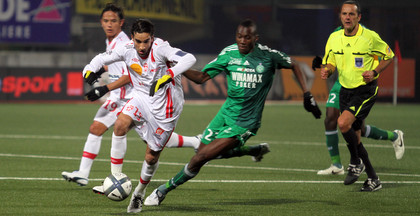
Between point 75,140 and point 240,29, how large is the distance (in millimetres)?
8483

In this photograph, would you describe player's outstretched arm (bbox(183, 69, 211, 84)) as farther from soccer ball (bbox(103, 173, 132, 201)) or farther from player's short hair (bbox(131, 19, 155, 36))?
soccer ball (bbox(103, 173, 132, 201))

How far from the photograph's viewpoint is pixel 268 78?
26.1ft

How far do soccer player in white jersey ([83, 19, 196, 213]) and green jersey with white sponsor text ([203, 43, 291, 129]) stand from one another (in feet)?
1.28

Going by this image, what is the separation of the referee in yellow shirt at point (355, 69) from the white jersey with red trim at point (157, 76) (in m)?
2.00

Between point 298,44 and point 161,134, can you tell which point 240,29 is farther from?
point 298,44

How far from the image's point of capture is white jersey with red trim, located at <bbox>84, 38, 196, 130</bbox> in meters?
8.19

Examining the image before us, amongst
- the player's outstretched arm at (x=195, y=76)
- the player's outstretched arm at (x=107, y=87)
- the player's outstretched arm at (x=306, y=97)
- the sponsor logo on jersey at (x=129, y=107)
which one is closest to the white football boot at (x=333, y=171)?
the player's outstretched arm at (x=306, y=97)

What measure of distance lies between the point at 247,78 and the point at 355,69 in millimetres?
2108

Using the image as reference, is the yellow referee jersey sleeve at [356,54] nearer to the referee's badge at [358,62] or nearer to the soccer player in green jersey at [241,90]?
the referee's badge at [358,62]

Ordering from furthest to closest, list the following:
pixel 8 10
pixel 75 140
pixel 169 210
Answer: pixel 8 10 → pixel 75 140 → pixel 169 210

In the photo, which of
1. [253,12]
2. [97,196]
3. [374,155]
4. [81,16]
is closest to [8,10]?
[81,16]

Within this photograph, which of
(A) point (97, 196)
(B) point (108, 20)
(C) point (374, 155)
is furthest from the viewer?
(C) point (374, 155)

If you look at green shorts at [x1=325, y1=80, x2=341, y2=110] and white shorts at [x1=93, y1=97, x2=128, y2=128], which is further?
green shorts at [x1=325, y1=80, x2=341, y2=110]

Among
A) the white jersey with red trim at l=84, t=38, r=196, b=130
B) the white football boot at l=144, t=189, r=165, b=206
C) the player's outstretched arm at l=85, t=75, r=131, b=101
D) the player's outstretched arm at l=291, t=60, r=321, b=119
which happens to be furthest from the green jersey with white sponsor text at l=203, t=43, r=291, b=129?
the player's outstretched arm at l=85, t=75, r=131, b=101
